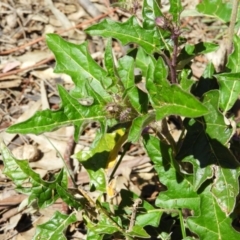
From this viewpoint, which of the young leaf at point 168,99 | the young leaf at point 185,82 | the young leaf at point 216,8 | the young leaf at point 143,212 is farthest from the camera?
the young leaf at point 216,8

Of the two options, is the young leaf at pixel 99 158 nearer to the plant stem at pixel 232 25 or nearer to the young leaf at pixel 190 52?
the young leaf at pixel 190 52

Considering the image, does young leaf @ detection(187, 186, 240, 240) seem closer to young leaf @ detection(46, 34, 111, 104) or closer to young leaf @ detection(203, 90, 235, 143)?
young leaf @ detection(203, 90, 235, 143)

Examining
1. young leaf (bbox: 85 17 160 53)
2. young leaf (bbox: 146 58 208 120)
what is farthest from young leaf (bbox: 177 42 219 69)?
young leaf (bbox: 146 58 208 120)

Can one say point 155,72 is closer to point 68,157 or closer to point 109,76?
point 109,76

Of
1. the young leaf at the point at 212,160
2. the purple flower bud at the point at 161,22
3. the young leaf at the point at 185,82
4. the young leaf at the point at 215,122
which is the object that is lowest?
the young leaf at the point at 212,160

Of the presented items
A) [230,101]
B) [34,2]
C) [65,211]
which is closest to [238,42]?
[230,101]

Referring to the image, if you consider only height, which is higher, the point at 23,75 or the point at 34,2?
the point at 34,2

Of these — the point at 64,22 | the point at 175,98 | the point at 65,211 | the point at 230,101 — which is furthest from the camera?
the point at 64,22

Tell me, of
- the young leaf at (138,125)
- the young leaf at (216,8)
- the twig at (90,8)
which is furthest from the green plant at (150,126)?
Result: the twig at (90,8)
